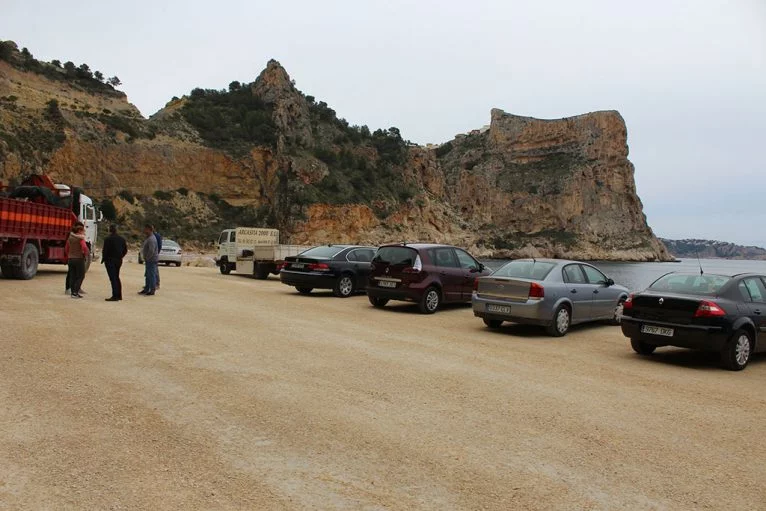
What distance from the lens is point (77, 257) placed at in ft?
43.6

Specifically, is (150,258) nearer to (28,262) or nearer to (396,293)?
(28,262)

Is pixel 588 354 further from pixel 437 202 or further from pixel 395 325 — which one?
pixel 437 202

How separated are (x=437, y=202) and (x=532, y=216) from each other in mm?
41404

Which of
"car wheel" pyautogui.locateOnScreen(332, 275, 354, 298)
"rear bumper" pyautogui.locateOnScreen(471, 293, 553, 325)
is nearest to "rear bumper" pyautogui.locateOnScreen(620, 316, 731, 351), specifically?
"rear bumper" pyautogui.locateOnScreen(471, 293, 553, 325)

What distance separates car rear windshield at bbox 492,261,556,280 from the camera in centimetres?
1120

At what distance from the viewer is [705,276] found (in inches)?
366

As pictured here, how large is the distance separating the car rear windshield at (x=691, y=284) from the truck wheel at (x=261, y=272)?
1693 cm

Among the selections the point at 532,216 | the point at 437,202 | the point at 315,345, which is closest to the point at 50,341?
the point at 315,345

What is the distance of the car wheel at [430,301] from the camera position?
13.6 m

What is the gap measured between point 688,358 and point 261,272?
1759cm

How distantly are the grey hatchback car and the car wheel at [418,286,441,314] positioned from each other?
2168 millimetres

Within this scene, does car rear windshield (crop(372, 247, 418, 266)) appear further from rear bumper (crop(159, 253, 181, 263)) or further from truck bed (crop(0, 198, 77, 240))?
rear bumper (crop(159, 253, 181, 263))

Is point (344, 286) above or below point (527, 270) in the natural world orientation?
below

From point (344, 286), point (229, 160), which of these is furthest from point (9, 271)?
point (229, 160)
